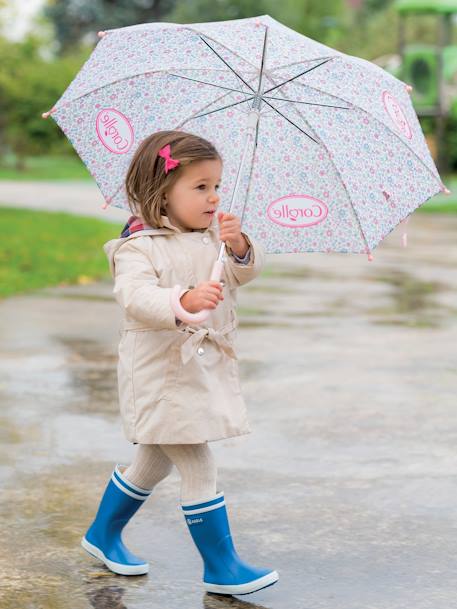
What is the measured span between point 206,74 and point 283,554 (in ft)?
5.21

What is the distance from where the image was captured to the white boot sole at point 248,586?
3795mm

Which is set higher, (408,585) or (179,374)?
(179,374)

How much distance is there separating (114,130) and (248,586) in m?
1.52

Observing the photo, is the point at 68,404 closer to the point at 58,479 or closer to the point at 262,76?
the point at 58,479

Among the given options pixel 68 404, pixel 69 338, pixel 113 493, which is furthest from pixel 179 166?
pixel 69 338

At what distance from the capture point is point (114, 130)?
420 centimetres

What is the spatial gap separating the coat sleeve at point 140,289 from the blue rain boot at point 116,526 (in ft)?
1.85

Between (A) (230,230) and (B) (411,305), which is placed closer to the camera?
(A) (230,230)

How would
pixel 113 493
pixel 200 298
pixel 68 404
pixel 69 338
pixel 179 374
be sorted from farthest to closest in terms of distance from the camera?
1. pixel 69 338
2. pixel 68 404
3. pixel 113 493
4. pixel 179 374
5. pixel 200 298

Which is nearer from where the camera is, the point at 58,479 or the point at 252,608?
the point at 252,608

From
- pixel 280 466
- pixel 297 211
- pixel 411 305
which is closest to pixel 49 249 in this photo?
pixel 411 305

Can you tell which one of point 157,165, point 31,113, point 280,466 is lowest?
point 280,466

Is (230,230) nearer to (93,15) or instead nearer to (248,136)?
(248,136)

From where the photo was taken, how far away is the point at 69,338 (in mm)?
8156
